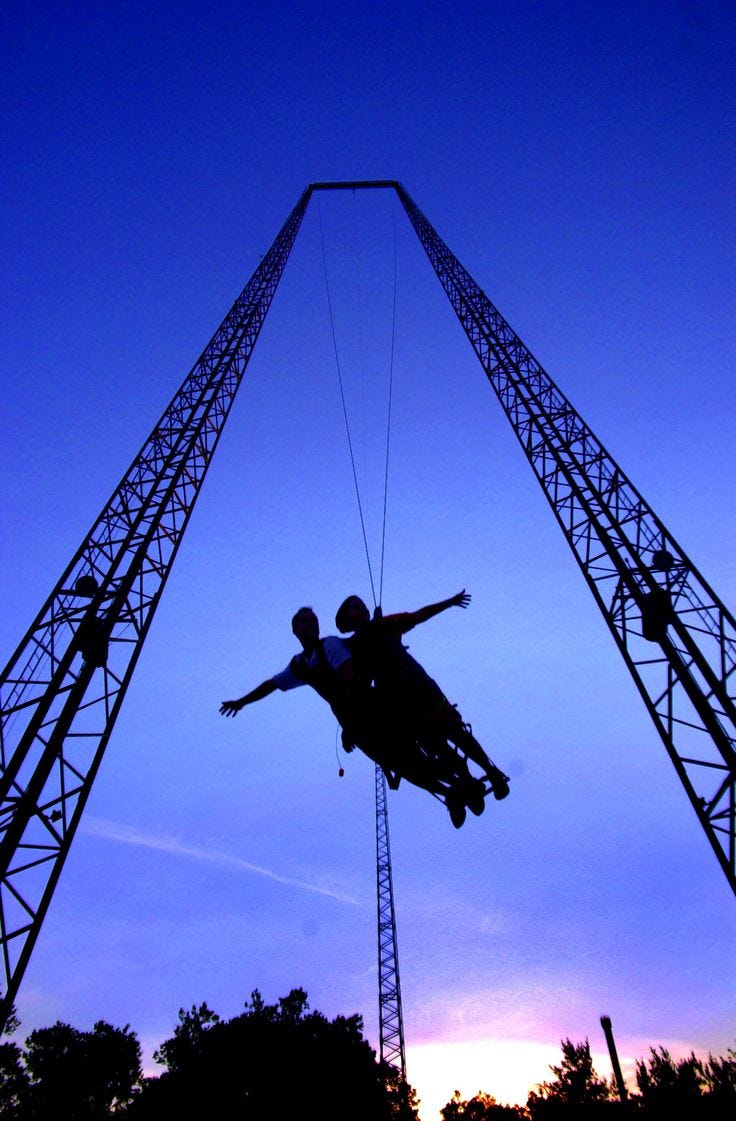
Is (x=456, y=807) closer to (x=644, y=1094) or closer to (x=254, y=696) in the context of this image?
(x=254, y=696)

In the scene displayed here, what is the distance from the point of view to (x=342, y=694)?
5008 millimetres

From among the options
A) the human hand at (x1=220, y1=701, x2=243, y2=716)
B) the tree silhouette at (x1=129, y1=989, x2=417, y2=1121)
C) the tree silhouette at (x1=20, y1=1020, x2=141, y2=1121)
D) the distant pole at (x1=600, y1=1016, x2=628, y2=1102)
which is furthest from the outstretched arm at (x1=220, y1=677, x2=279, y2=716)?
the tree silhouette at (x1=20, y1=1020, x2=141, y2=1121)

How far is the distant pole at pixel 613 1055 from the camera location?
44.4ft

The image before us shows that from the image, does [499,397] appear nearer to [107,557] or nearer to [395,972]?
[107,557]

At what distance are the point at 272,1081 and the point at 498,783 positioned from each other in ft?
86.1

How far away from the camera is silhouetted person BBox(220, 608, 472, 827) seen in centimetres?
499

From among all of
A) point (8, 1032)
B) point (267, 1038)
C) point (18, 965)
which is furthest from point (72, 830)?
point (8, 1032)

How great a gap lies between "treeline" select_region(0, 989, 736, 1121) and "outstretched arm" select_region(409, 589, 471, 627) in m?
18.8

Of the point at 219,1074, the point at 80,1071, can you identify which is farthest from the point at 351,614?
the point at 80,1071

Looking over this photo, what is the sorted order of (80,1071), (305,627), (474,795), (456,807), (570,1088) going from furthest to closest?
(80,1071), (570,1088), (456,807), (474,795), (305,627)

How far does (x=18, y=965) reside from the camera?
234 inches

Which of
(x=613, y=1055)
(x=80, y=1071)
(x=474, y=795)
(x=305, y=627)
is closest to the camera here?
(x=305, y=627)

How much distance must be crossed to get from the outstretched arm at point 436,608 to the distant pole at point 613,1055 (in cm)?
1485

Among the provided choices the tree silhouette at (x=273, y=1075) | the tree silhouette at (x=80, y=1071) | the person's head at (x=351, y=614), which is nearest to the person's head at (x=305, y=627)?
the person's head at (x=351, y=614)
